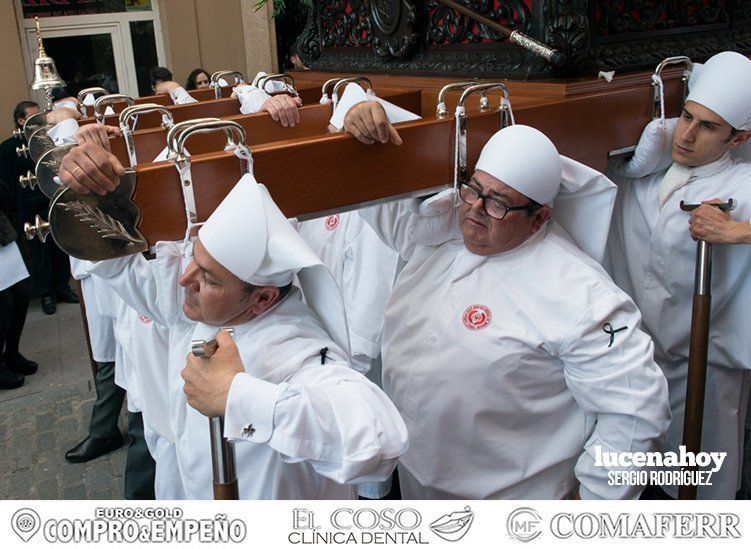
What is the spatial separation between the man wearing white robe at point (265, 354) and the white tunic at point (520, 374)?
41cm

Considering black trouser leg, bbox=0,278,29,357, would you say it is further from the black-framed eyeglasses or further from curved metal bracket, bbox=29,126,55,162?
the black-framed eyeglasses

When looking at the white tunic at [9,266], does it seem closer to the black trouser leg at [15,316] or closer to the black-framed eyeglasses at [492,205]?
the black trouser leg at [15,316]

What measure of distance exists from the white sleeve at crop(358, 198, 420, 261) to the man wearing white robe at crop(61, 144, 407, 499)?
24.9 inches

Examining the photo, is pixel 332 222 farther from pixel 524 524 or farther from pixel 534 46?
pixel 524 524

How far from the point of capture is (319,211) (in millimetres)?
1728

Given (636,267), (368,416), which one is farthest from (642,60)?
(368,416)

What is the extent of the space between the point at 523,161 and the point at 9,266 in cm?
362

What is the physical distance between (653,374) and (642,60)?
1.26m

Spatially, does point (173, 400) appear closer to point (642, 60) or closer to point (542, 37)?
point (542, 37)

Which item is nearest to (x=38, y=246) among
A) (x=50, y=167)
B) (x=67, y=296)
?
(x=67, y=296)

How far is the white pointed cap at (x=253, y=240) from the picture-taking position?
1.41 m

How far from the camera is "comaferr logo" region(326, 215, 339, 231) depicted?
2.78m

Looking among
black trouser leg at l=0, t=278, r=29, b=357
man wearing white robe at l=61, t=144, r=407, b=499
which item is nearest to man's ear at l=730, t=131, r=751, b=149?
man wearing white robe at l=61, t=144, r=407, b=499

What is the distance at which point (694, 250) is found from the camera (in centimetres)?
240
